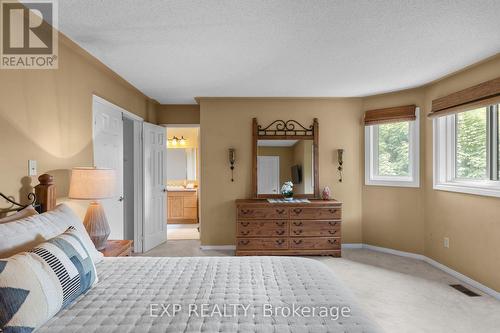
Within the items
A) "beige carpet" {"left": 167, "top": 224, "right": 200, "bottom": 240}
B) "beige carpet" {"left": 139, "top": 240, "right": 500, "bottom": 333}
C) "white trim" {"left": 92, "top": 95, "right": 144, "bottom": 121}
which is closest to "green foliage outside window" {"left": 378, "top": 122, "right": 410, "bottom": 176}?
"beige carpet" {"left": 139, "top": 240, "right": 500, "bottom": 333}

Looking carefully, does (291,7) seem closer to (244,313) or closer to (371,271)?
(244,313)

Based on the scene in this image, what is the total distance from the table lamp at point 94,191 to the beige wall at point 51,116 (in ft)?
0.84

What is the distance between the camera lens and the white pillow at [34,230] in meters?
1.29

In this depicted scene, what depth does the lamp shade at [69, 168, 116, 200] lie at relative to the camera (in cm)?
216

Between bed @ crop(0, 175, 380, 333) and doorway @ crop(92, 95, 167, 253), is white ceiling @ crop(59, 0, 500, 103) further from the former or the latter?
bed @ crop(0, 175, 380, 333)

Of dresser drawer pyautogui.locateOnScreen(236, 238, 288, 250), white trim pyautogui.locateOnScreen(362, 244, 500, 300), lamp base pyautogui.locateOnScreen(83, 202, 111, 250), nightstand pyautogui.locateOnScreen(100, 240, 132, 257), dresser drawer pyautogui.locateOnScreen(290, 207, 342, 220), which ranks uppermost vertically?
lamp base pyautogui.locateOnScreen(83, 202, 111, 250)

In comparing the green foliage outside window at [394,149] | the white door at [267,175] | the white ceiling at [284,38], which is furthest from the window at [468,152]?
the white door at [267,175]

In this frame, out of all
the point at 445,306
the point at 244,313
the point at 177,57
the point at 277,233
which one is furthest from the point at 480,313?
the point at 177,57

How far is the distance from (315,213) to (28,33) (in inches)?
141

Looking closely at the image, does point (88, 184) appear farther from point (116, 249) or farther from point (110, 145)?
point (110, 145)

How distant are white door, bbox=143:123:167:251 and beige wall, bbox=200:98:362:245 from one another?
0.79 meters

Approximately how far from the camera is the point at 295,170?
172 inches

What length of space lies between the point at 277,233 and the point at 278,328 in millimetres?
2920

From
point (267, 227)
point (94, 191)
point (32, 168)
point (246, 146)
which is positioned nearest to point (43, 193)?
point (32, 168)
